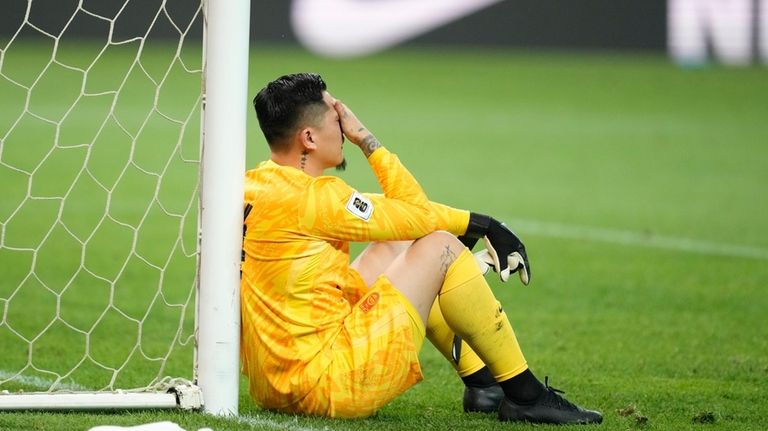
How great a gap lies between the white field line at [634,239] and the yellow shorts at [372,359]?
4853 millimetres

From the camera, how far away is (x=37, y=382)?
505 centimetres

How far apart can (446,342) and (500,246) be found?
17.2 inches

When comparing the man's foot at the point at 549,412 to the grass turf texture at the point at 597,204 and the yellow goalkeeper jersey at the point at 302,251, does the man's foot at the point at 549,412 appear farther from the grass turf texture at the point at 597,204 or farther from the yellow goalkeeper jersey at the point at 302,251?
the yellow goalkeeper jersey at the point at 302,251

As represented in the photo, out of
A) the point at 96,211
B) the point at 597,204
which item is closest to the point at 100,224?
the point at 96,211

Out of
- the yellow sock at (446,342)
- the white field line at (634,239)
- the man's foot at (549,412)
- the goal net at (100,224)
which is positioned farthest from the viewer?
the white field line at (634,239)

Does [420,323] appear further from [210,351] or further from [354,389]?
[210,351]

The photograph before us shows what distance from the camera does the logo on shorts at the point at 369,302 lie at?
436 cm

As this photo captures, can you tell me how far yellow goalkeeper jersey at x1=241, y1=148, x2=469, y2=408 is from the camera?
430cm

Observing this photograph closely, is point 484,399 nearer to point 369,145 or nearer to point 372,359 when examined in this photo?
point 372,359

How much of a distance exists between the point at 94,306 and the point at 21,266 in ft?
3.80

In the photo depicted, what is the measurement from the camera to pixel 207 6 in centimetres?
433

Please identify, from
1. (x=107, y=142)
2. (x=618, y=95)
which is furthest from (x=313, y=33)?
(x=107, y=142)

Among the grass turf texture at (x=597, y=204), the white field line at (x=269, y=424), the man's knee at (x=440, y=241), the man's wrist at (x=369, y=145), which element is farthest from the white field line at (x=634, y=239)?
the white field line at (x=269, y=424)

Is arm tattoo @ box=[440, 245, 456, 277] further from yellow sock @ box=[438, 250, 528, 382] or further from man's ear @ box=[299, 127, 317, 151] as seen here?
man's ear @ box=[299, 127, 317, 151]
